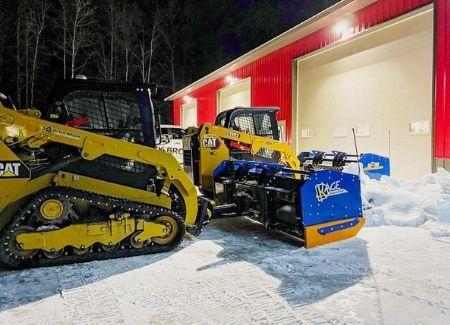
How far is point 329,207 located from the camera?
539 cm

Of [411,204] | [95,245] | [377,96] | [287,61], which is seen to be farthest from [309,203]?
[287,61]

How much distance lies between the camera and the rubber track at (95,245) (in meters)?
4.52

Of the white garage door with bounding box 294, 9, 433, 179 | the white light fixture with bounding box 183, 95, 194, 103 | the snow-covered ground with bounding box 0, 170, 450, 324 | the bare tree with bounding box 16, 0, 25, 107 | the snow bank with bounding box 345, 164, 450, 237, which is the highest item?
the bare tree with bounding box 16, 0, 25, 107

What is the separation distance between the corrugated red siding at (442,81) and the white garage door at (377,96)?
291 millimetres

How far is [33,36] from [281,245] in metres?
31.8

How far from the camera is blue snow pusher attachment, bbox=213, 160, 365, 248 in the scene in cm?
529

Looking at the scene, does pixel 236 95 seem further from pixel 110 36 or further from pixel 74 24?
pixel 110 36

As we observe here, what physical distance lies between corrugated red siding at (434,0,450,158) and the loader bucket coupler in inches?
173

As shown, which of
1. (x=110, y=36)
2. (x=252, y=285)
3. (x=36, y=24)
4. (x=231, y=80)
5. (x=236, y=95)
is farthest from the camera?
(x=110, y=36)

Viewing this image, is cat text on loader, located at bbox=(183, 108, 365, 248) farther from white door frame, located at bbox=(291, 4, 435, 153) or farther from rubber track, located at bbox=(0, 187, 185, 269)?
white door frame, located at bbox=(291, 4, 435, 153)

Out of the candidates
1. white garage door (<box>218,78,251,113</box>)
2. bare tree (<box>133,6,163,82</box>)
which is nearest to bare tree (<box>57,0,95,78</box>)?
bare tree (<box>133,6,163,82</box>)

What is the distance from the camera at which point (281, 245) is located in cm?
555

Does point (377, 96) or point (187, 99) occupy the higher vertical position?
point (187, 99)

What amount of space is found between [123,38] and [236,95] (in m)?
18.0
